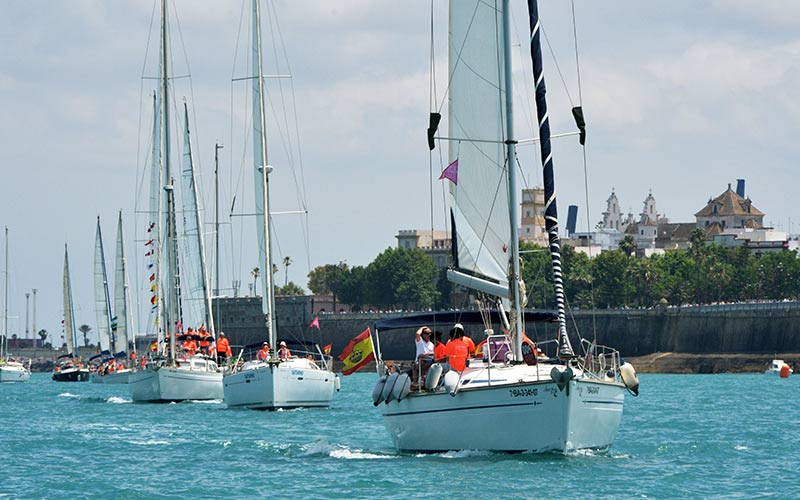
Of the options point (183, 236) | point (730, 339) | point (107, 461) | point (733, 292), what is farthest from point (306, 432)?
point (733, 292)

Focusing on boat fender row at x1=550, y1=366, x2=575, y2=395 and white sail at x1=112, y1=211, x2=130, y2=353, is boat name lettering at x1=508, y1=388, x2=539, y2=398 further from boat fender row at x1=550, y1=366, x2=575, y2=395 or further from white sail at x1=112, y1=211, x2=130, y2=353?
white sail at x1=112, y1=211, x2=130, y2=353

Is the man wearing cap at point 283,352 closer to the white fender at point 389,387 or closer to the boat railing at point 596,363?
the white fender at point 389,387

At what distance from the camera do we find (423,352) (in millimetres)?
29812

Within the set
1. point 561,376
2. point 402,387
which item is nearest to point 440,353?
point 402,387

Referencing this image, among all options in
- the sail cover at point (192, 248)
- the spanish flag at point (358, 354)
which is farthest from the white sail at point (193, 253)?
the spanish flag at point (358, 354)

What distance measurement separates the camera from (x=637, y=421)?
4494 centimetres

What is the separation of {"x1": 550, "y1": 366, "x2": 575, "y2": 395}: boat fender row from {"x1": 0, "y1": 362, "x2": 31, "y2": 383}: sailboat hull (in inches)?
3715

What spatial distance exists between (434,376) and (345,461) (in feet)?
13.7

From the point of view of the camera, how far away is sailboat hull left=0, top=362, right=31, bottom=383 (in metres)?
115

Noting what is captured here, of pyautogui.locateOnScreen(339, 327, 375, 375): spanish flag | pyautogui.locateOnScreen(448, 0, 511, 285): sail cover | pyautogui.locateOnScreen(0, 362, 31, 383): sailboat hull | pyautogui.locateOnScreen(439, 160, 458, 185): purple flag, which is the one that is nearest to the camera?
pyautogui.locateOnScreen(448, 0, 511, 285): sail cover

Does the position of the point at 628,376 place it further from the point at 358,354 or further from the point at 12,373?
the point at 12,373

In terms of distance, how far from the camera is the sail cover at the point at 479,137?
1158 inches

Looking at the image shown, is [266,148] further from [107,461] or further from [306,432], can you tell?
[107,461]

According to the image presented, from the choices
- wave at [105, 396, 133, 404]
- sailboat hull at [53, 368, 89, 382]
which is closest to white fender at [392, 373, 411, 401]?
wave at [105, 396, 133, 404]
